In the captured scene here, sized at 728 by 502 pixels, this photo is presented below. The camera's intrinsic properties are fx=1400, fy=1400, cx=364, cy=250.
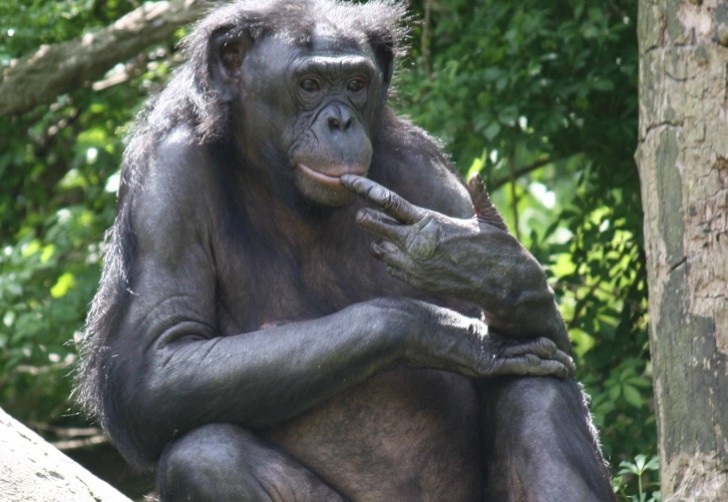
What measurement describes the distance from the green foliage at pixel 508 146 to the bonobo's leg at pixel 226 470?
7.87ft

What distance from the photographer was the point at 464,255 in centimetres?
516

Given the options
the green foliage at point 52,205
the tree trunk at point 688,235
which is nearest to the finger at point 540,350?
the tree trunk at point 688,235

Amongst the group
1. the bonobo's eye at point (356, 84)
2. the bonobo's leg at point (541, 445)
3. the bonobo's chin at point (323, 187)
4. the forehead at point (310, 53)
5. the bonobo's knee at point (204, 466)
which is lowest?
the bonobo's leg at point (541, 445)

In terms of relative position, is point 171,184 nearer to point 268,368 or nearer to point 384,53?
point 268,368

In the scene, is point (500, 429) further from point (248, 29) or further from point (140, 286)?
point (248, 29)

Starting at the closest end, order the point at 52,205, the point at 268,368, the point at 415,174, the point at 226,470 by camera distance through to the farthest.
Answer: the point at 226,470 < the point at 268,368 < the point at 415,174 < the point at 52,205

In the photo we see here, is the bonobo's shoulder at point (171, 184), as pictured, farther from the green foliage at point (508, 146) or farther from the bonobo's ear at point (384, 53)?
the green foliage at point (508, 146)

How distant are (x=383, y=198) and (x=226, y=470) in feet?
3.64

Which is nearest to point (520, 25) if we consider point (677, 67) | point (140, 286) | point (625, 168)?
point (625, 168)

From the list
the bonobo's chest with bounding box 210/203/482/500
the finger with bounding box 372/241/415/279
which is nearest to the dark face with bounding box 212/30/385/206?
the finger with bounding box 372/241/415/279

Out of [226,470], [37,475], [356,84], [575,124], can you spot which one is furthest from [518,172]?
[37,475]

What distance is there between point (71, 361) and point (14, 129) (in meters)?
1.62

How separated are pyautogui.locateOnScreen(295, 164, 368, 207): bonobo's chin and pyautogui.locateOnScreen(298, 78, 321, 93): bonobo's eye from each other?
0.33m

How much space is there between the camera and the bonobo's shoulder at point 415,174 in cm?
575
